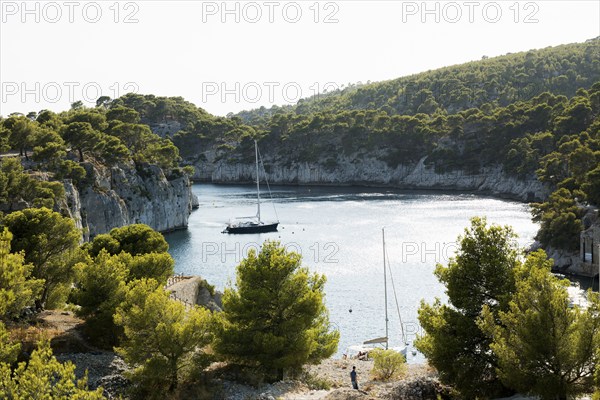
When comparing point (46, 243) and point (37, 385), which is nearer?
point (37, 385)

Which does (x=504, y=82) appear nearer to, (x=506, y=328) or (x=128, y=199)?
(x=128, y=199)

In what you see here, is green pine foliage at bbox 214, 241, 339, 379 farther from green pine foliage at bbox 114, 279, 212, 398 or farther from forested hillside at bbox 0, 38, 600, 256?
forested hillside at bbox 0, 38, 600, 256

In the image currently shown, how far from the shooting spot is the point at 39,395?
15.9 meters

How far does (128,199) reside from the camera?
8650 cm

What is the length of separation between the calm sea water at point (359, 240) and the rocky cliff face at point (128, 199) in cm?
389

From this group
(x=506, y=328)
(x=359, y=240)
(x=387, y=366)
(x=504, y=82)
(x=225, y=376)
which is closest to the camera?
(x=506, y=328)

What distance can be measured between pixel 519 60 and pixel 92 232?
152 m

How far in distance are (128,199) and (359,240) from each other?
31807 mm

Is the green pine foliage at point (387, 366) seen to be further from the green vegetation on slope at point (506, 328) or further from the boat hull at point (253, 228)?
the boat hull at point (253, 228)

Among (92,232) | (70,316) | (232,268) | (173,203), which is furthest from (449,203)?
(70,316)

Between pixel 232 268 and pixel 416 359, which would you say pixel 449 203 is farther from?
pixel 416 359

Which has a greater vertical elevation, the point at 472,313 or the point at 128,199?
the point at 128,199

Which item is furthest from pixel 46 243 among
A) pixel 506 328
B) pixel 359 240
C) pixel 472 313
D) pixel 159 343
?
pixel 359 240

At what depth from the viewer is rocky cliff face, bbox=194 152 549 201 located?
121 metres
